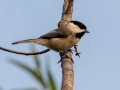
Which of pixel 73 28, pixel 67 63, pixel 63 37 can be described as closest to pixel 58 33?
pixel 63 37

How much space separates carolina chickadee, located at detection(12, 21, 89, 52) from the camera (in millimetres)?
3840

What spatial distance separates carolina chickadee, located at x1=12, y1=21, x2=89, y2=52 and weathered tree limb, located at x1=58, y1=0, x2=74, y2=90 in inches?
5.1

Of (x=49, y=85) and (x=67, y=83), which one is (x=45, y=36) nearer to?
(x=67, y=83)

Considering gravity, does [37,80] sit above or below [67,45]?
above

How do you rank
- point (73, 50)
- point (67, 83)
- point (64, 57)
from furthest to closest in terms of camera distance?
1. point (73, 50)
2. point (64, 57)
3. point (67, 83)

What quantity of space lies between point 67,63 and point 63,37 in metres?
0.85

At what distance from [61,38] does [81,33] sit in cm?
35

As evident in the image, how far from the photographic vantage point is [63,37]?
393cm

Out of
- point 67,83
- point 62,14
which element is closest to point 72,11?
point 62,14

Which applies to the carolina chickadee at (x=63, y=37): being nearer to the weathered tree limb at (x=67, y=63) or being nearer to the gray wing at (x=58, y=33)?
the gray wing at (x=58, y=33)

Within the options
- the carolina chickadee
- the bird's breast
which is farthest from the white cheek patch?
the bird's breast

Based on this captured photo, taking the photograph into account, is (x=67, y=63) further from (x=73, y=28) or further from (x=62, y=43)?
(x=73, y=28)

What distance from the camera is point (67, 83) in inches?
90.7

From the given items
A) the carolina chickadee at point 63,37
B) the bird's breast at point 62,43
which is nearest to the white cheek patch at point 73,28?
the carolina chickadee at point 63,37
